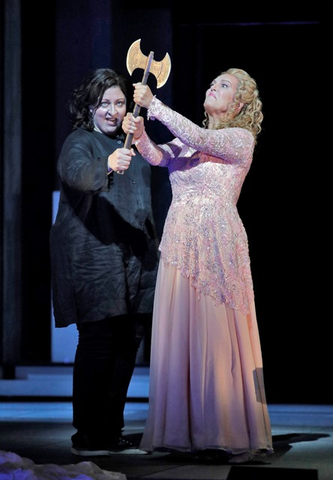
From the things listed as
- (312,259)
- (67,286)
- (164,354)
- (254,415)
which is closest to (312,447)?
(254,415)

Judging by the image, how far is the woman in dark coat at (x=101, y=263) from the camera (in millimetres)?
3943

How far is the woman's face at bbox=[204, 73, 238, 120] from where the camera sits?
12.8 feet

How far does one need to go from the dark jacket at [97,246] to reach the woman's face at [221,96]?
42cm

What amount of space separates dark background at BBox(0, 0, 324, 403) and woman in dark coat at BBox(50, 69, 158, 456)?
1.44m

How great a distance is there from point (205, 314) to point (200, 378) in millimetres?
233

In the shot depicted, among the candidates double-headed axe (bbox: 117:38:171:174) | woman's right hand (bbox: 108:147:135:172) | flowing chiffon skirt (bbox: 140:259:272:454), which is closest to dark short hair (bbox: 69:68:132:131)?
double-headed axe (bbox: 117:38:171:174)

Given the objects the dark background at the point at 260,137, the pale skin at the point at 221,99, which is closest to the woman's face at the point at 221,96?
the pale skin at the point at 221,99

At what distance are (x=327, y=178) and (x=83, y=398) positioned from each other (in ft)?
6.77

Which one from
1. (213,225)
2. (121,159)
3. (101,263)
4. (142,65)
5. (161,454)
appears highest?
(142,65)

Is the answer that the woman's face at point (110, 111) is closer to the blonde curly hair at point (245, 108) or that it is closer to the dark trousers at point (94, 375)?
the blonde curly hair at point (245, 108)

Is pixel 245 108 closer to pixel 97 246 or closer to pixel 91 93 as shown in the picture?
pixel 91 93

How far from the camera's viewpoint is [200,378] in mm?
3762

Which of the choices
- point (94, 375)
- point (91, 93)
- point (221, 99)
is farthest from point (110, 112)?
point (94, 375)

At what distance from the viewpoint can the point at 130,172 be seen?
4.12m
